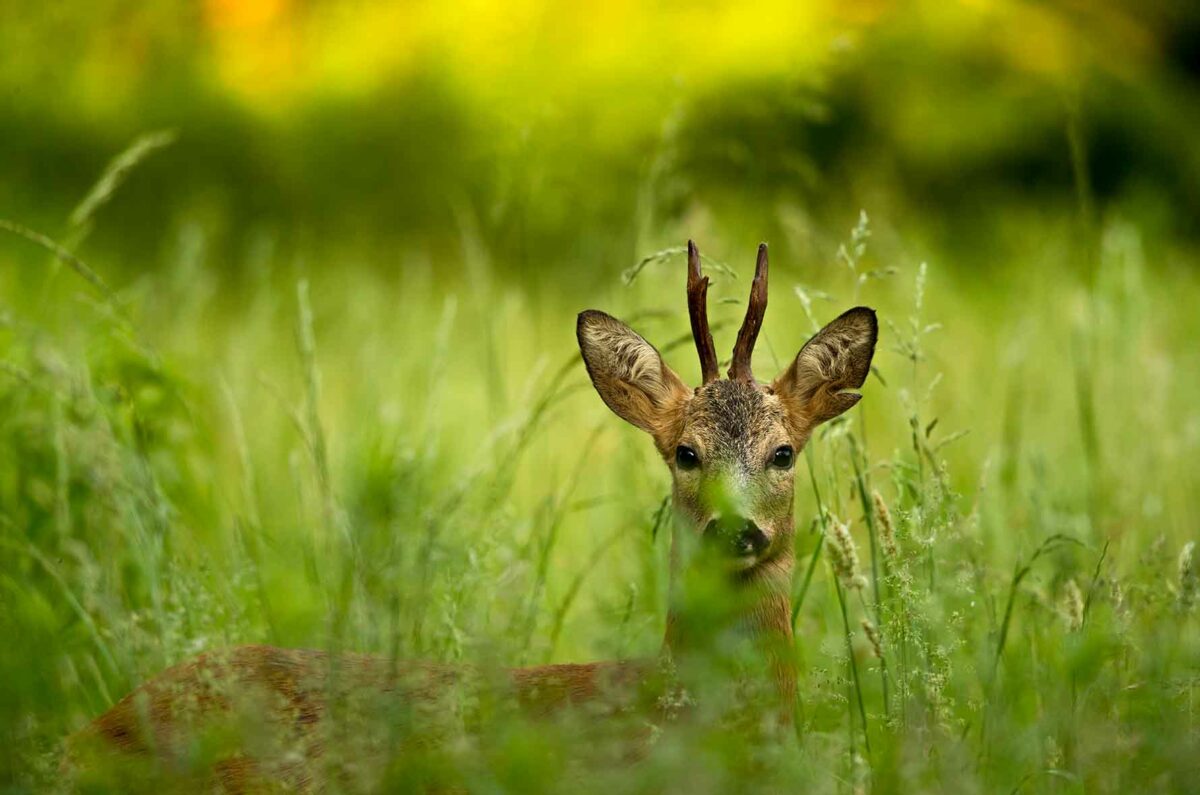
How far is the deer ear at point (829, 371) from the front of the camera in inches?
132

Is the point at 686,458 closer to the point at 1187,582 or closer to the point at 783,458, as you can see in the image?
the point at 783,458

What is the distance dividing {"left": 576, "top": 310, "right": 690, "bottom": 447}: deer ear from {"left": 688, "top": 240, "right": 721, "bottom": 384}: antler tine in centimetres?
15

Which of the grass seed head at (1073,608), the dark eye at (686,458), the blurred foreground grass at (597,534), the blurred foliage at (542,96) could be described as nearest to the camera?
the blurred foreground grass at (597,534)

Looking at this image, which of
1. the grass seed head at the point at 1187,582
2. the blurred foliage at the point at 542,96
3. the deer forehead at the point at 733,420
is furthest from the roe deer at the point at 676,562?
the blurred foliage at the point at 542,96

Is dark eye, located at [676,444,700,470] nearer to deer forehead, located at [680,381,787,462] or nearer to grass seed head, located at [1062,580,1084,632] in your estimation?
deer forehead, located at [680,381,787,462]

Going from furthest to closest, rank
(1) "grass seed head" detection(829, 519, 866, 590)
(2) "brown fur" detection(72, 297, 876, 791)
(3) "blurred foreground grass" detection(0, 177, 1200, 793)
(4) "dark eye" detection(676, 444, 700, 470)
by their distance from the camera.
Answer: (4) "dark eye" detection(676, 444, 700, 470), (1) "grass seed head" detection(829, 519, 866, 590), (2) "brown fur" detection(72, 297, 876, 791), (3) "blurred foreground grass" detection(0, 177, 1200, 793)

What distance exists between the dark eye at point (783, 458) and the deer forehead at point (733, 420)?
0.02 meters

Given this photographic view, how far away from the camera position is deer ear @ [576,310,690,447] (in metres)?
3.45

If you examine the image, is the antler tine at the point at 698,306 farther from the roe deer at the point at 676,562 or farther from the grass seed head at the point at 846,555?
the grass seed head at the point at 846,555

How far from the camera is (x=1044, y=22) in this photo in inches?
373

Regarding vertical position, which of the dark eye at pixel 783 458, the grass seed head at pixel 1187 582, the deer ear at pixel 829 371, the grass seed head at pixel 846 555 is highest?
the deer ear at pixel 829 371

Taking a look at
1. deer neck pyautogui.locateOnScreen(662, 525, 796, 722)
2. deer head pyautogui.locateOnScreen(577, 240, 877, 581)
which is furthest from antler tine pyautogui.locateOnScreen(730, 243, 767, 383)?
deer neck pyautogui.locateOnScreen(662, 525, 796, 722)

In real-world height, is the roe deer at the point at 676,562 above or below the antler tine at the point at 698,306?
below

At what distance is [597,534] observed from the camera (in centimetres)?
527
